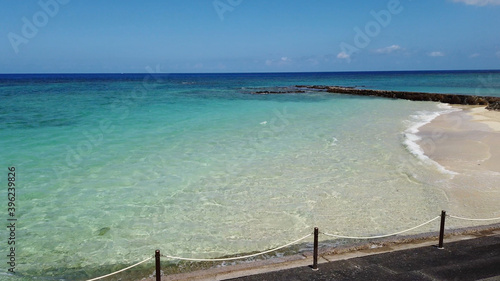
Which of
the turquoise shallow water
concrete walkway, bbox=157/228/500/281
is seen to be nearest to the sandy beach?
the turquoise shallow water

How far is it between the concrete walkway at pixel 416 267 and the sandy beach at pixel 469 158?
10.2 ft

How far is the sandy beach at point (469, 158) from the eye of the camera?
32.9 ft

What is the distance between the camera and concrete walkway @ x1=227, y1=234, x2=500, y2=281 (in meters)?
5.95

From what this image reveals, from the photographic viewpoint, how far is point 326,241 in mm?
8016

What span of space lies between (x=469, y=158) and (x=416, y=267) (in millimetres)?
10664

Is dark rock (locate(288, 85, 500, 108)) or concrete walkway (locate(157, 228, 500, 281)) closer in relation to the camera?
concrete walkway (locate(157, 228, 500, 281))

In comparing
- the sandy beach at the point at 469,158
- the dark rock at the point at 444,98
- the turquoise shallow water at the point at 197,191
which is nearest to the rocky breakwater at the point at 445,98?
the dark rock at the point at 444,98

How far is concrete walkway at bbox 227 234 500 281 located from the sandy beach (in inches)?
122

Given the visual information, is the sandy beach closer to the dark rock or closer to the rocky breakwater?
the rocky breakwater

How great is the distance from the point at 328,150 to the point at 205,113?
1794 centimetres

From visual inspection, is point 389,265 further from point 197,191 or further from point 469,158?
point 469,158

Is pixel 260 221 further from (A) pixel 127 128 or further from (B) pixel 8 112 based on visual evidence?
(B) pixel 8 112

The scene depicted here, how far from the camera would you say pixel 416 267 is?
624 cm

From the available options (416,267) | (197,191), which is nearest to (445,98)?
(197,191)
